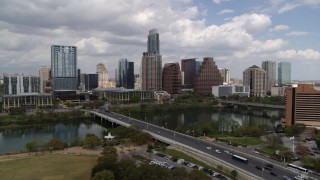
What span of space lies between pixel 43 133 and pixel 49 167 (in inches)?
697

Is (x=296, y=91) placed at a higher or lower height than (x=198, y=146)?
higher

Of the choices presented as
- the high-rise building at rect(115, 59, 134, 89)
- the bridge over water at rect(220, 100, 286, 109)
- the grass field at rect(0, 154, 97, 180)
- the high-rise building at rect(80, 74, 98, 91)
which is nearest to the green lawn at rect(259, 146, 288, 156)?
the grass field at rect(0, 154, 97, 180)

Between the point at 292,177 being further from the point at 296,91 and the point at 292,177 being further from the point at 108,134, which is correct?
the point at 296,91

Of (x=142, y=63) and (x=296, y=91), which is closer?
(x=296, y=91)

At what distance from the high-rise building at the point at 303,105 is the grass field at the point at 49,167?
2534cm

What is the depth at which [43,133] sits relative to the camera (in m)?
36.0

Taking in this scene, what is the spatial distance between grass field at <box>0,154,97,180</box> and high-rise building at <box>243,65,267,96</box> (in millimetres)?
76031

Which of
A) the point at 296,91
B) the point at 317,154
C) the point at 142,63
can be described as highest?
the point at 142,63

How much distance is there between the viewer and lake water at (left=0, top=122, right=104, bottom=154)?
3020cm

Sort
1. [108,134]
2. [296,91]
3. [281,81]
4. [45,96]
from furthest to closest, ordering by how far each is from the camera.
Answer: [281,81]
[45,96]
[296,91]
[108,134]

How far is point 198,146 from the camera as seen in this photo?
24.7 meters

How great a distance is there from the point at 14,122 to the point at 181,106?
31.9m

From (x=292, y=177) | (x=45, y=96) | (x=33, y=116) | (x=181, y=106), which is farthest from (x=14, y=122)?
(x=292, y=177)

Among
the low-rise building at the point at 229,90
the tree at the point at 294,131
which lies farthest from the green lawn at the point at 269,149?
the low-rise building at the point at 229,90
